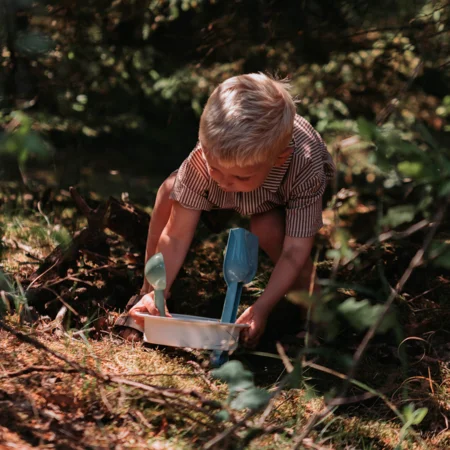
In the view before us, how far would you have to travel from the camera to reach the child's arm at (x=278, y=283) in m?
2.22

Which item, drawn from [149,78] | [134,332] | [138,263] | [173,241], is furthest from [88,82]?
[134,332]

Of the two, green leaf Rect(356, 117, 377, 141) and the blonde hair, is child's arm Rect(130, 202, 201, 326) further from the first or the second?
green leaf Rect(356, 117, 377, 141)

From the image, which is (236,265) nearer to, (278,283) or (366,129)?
(278,283)

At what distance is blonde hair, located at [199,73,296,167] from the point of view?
Answer: 2064 mm

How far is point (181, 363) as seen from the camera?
2141mm

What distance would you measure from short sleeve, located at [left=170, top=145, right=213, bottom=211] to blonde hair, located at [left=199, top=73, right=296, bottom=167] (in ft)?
0.86

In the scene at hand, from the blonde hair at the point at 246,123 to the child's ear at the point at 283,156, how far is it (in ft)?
0.21

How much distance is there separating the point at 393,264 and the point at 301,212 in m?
0.65

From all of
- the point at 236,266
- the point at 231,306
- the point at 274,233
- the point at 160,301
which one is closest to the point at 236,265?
the point at 236,266

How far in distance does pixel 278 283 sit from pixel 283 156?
1.35ft

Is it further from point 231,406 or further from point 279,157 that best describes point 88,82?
point 231,406

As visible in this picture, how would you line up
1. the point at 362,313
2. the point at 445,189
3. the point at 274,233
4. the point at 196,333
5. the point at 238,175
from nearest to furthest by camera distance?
the point at 445,189
the point at 362,313
the point at 196,333
the point at 238,175
the point at 274,233

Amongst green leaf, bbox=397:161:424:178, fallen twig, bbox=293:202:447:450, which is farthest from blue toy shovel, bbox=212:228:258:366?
green leaf, bbox=397:161:424:178

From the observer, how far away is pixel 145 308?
2305 millimetres
